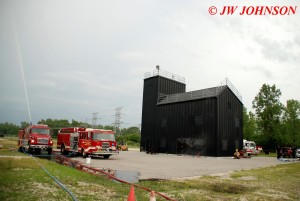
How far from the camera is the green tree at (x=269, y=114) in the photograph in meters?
50.3

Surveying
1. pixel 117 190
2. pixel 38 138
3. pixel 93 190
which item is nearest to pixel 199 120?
pixel 38 138

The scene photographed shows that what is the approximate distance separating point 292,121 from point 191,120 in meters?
36.7

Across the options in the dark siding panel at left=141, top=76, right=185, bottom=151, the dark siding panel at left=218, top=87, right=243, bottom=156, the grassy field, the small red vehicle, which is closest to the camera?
the grassy field

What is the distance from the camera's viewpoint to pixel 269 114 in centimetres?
5209

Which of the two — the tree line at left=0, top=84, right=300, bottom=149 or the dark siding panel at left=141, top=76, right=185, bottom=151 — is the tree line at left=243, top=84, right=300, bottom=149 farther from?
the dark siding panel at left=141, top=76, right=185, bottom=151

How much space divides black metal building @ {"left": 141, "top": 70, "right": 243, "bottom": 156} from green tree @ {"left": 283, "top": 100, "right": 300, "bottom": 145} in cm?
2513

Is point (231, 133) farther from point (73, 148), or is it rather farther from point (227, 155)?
point (73, 148)

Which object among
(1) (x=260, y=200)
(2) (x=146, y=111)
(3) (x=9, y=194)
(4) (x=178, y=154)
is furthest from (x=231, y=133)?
(3) (x=9, y=194)

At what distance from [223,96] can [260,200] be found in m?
26.1

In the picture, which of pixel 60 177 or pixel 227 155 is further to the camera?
pixel 227 155

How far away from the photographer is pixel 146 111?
4250 cm

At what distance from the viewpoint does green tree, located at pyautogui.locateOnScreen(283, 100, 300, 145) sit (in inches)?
2140

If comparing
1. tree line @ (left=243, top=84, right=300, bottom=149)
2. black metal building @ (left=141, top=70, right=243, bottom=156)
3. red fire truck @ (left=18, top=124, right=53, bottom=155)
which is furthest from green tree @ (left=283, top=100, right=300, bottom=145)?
red fire truck @ (left=18, top=124, right=53, bottom=155)

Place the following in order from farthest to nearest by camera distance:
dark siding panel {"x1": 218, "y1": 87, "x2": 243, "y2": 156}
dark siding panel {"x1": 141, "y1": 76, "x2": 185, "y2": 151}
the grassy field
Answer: dark siding panel {"x1": 141, "y1": 76, "x2": 185, "y2": 151}, dark siding panel {"x1": 218, "y1": 87, "x2": 243, "y2": 156}, the grassy field
